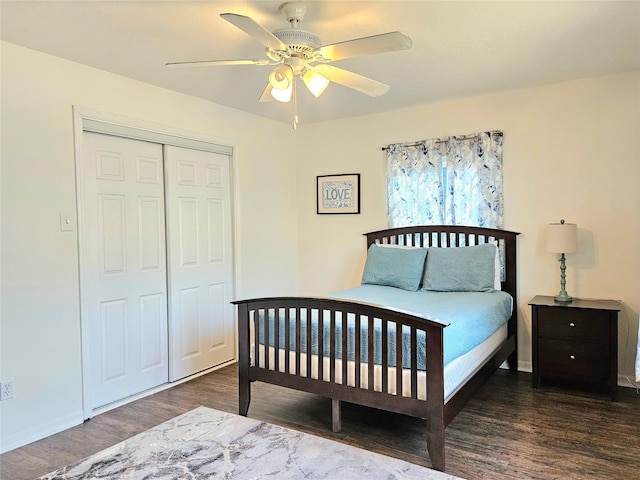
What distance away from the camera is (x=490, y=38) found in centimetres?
267

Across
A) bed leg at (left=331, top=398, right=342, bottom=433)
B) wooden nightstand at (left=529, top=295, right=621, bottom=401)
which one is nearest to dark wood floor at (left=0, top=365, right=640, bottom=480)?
bed leg at (left=331, top=398, right=342, bottom=433)

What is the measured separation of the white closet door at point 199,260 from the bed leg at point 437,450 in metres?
2.31

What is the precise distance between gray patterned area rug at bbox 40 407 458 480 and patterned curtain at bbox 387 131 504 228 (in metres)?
2.46

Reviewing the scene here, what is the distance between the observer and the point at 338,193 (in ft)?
15.9

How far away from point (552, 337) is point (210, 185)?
309 cm

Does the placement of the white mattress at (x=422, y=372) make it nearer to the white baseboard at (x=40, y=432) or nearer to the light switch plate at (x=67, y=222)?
the white baseboard at (x=40, y=432)

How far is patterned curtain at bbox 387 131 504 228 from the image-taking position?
395 cm

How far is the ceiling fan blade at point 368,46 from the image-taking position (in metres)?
2.00

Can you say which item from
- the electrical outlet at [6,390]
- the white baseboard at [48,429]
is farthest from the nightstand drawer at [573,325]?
the electrical outlet at [6,390]

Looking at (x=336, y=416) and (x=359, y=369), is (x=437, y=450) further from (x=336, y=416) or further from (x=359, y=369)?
(x=336, y=416)

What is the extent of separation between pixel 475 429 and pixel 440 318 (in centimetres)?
74

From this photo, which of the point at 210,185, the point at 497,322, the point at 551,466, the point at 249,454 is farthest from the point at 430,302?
the point at 210,185

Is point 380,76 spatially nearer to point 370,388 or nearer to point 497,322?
point 497,322

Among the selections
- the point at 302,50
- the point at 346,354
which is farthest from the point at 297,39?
the point at 346,354
